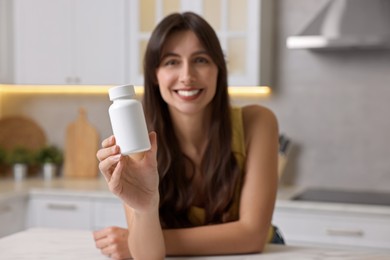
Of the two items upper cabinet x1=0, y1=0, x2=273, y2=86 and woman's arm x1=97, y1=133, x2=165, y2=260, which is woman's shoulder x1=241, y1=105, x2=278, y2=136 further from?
upper cabinet x1=0, y1=0, x2=273, y2=86

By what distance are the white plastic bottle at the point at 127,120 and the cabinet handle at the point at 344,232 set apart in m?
1.84

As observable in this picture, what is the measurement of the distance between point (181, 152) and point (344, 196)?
1.52 meters

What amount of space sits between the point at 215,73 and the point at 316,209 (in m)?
1.31

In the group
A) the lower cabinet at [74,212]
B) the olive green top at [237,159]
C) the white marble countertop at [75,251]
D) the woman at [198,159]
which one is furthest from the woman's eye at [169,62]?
the lower cabinet at [74,212]

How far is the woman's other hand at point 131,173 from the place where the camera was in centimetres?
128

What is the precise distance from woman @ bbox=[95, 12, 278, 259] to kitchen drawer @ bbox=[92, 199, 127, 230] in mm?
1330

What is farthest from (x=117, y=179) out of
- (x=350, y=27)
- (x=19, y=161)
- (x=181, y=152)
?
(x=19, y=161)

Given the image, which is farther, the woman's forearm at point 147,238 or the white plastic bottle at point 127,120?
the woman's forearm at point 147,238

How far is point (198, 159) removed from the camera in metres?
1.85

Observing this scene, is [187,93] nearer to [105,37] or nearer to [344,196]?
[344,196]

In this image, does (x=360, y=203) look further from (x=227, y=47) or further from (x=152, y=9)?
(x=152, y=9)

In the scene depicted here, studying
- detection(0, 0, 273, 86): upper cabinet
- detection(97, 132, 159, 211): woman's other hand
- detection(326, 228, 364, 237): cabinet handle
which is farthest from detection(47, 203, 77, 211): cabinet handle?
detection(97, 132, 159, 211): woman's other hand

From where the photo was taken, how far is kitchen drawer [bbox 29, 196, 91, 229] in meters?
3.21

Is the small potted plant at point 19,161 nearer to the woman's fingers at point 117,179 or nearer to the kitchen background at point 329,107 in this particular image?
the kitchen background at point 329,107
